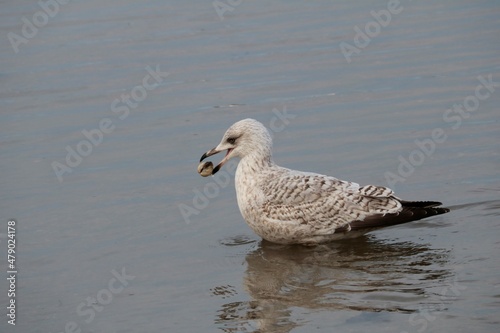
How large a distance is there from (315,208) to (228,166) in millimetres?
2301

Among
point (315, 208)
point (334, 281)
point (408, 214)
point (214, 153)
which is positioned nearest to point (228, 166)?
point (214, 153)

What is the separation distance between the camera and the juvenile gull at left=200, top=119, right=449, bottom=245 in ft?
29.2

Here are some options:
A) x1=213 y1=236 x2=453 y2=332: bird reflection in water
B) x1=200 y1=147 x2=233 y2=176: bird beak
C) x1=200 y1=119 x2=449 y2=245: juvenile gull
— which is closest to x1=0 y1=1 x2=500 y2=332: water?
x1=213 y1=236 x2=453 y2=332: bird reflection in water

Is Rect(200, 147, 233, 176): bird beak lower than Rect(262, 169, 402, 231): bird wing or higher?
higher

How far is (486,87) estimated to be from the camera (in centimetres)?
1253

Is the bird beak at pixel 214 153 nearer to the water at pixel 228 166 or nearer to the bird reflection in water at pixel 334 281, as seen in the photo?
the water at pixel 228 166

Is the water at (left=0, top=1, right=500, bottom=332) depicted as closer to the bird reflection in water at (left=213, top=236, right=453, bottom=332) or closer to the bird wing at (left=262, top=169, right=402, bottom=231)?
the bird reflection in water at (left=213, top=236, right=453, bottom=332)

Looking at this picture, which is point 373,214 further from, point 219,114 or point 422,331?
point 219,114

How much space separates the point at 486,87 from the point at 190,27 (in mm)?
5547

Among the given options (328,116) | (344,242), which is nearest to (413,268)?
(344,242)

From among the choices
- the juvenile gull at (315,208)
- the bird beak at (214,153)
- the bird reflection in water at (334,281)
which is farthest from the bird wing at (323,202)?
the bird beak at (214,153)

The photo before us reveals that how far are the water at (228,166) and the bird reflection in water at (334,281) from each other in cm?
2

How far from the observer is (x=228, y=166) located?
11172 millimetres

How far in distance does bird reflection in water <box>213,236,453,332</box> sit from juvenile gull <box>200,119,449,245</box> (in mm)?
164
